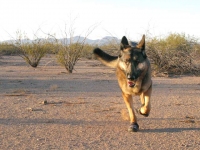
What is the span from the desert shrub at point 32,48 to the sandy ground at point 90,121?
11863 millimetres

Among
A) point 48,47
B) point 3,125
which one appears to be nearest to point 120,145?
point 3,125

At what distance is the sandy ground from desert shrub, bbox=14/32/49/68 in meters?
11.9

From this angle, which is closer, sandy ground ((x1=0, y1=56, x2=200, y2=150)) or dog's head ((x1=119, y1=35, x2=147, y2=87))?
sandy ground ((x1=0, y1=56, x2=200, y2=150))

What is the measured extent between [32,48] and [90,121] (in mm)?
17486

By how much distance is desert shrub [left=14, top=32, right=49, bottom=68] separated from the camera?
2433 centimetres

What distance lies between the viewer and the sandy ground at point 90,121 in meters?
6.00

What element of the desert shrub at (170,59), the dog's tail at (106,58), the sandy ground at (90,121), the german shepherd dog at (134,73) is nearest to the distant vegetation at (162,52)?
the desert shrub at (170,59)

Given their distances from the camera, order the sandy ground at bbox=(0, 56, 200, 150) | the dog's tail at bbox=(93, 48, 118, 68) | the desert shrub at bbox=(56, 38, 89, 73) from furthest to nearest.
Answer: the desert shrub at bbox=(56, 38, 89, 73)
the dog's tail at bbox=(93, 48, 118, 68)
the sandy ground at bbox=(0, 56, 200, 150)

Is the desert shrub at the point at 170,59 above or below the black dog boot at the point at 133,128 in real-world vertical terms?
below

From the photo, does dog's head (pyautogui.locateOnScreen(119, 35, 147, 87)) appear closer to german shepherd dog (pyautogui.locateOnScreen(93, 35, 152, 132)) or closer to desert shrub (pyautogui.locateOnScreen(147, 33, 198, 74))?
german shepherd dog (pyautogui.locateOnScreen(93, 35, 152, 132))

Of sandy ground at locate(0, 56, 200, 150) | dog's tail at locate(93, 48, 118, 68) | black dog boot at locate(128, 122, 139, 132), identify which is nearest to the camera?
sandy ground at locate(0, 56, 200, 150)

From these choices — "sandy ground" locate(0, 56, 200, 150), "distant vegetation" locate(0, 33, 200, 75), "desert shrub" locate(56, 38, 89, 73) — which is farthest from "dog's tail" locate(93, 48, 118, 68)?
"desert shrub" locate(56, 38, 89, 73)

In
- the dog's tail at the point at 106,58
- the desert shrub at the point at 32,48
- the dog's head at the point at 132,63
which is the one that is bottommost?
the desert shrub at the point at 32,48

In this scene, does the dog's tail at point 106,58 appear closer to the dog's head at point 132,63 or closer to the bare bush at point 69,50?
the dog's head at point 132,63
